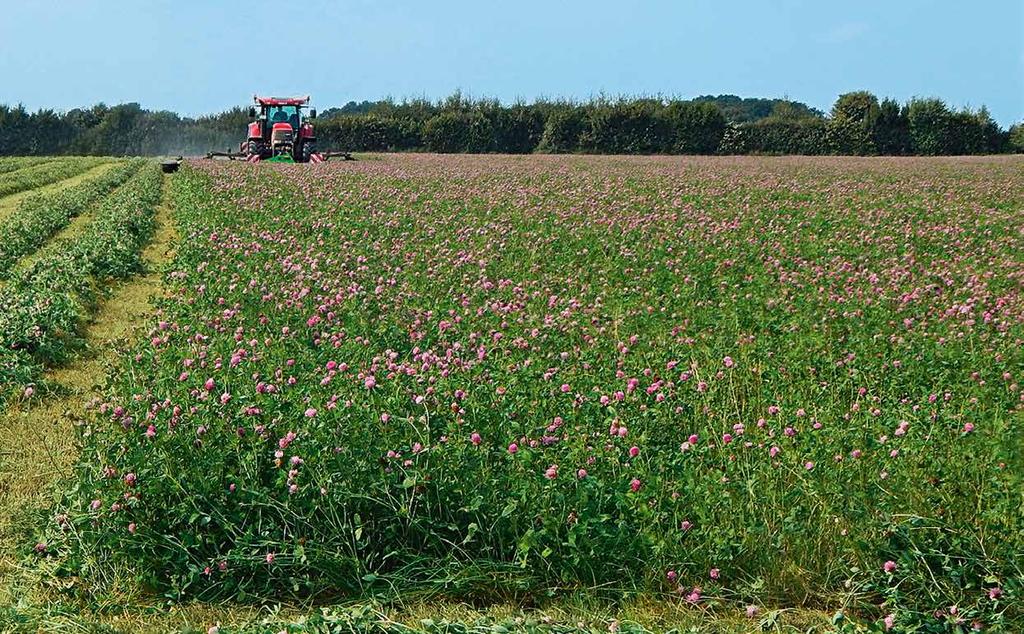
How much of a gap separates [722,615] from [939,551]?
0.93 metres

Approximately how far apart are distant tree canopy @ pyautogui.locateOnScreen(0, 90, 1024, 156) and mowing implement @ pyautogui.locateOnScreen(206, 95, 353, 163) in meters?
27.3

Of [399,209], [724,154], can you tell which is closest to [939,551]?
[399,209]

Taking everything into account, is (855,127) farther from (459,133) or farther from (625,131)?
(459,133)

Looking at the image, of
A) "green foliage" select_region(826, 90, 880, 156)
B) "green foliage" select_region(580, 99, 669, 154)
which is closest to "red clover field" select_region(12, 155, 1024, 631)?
"green foliage" select_region(580, 99, 669, 154)

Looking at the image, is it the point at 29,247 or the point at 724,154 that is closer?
the point at 29,247

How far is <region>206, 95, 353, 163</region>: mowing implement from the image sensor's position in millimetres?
36000

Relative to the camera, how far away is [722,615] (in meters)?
4.22

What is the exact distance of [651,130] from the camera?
6575 centimetres

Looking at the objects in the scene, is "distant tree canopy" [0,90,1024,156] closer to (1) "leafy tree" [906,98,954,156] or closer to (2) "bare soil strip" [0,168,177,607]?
(1) "leafy tree" [906,98,954,156]

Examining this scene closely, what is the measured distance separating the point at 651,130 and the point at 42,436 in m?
61.8

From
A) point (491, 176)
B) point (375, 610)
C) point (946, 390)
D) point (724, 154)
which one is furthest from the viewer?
point (724, 154)

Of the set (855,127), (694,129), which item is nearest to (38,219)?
(694,129)

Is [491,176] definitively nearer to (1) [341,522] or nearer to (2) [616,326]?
(2) [616,326]

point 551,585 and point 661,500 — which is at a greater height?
point 661,500
